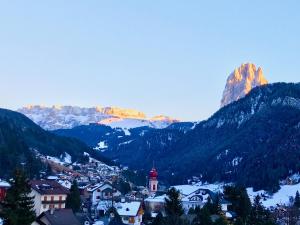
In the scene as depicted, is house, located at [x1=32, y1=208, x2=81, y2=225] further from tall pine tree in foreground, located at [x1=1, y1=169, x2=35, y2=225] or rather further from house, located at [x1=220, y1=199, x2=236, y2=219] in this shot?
house, located at [x1=220, y1=199, x2=236, y2=219]

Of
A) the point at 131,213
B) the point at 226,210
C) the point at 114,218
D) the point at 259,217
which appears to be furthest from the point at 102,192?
the point at 259,217

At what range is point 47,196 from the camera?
138 metres

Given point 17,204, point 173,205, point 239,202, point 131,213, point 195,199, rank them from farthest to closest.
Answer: point 195,199 < point 131,213 < point 239,202 < point 173,205 < point 17,204

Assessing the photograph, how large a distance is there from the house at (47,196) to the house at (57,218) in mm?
31479

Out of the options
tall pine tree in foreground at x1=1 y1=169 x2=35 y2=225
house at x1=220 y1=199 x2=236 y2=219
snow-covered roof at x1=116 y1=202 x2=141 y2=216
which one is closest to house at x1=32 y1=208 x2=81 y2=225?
snow-covered roof at x1=116 y1=202 x2=141 y2=216

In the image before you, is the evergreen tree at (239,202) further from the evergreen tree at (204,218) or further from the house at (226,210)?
the evergreen tree at (204,218)

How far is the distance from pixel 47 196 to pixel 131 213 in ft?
67.4

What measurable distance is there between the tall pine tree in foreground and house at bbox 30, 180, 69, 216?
74535 millimetres

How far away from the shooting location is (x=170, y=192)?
106 meters

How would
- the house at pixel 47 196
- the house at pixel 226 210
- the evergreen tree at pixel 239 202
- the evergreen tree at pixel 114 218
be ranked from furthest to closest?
the house at pixel 47 196
the house at pixel 226 210
the evergreen tree at pixel 239 202
the evergreen tree at pixel 114 218

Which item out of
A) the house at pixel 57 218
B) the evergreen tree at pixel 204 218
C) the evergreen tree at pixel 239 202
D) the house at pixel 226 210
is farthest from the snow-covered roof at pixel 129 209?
the evergreen tree at pixel 204 218

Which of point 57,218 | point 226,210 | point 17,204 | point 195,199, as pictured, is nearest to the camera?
point 17,204

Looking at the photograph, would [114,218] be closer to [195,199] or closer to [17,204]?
[17,204]

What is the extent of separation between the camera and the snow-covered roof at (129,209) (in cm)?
13443
